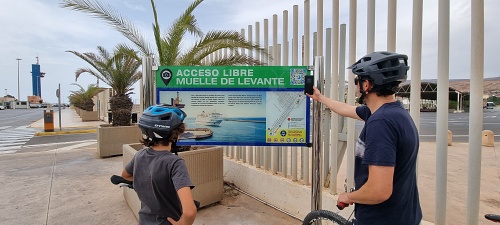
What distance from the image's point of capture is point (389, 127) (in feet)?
4.73

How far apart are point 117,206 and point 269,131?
9.60ft

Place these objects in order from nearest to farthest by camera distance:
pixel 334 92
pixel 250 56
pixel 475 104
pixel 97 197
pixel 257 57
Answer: pixel 475 104 < pixel 334 92 < pixel 97 197 < pixel 257 57 < pixel 250 56

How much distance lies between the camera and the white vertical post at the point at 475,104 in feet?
7.73

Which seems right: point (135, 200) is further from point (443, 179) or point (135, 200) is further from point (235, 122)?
point (443, 179)

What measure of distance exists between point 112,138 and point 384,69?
28.4 feet

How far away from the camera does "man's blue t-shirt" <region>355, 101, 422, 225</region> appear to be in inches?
56.1

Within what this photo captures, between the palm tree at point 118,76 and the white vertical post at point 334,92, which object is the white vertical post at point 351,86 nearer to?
the white vertical post at point 334,92

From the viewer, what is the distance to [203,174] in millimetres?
4230

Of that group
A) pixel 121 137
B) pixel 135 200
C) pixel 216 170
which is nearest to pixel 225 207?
pixel 216 170

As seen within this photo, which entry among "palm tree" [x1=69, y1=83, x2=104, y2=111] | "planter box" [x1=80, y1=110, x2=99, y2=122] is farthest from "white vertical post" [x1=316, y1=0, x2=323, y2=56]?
"palm tree" [x1=69, y1=83, x2=104, y2=111]

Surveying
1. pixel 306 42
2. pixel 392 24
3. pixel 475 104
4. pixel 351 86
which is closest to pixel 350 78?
pixel 351 86

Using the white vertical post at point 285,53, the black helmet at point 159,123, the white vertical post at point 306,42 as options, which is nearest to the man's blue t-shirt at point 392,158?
the black helmet at point 159,123

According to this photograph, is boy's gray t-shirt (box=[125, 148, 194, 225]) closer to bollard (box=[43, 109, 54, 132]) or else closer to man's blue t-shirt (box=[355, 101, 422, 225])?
man's blue t-shirt (box=[355, 101, 422, 225])

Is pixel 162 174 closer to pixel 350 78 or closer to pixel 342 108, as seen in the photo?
pixel 342 108
